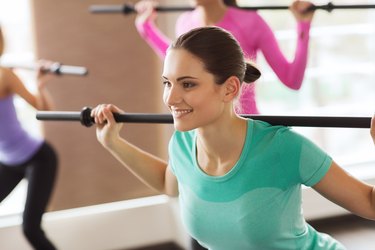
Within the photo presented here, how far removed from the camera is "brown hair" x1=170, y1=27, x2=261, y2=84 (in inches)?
55.4

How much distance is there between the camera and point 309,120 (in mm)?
1504

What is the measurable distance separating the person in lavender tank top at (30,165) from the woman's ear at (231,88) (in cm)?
122

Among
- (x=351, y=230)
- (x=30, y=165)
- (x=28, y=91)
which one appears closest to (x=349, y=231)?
(x=351, y=230)

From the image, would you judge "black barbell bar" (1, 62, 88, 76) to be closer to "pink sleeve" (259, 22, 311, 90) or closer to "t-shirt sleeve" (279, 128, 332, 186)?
"pink sleeve" (259, 22, 311, 90)

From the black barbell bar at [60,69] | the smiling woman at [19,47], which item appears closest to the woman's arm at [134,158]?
the black barbell bar at [60,69]

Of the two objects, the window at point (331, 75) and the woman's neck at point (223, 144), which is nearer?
the woman's neck at point (223, 144)

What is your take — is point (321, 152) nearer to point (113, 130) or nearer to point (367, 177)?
point (113, 130)

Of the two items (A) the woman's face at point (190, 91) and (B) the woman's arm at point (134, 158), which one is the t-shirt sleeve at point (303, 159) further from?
(B) the woman's arm at point (134, 158)

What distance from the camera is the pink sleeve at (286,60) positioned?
218 centimetres

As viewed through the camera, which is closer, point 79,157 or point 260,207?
point 260,207

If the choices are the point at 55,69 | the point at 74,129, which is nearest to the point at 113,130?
the point at 55,69

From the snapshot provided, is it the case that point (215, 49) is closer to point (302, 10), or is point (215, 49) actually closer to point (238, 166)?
point (238, 166)

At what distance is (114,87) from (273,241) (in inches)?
70.3

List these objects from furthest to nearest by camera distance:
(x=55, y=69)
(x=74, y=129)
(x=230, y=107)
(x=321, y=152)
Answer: (x=74, y=129), (x=55, y=69), (x=230, y=107), (x=321, y=152)
